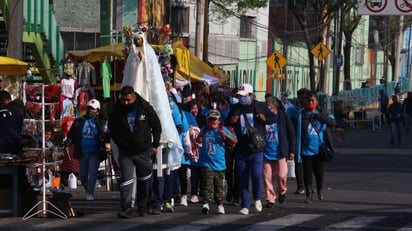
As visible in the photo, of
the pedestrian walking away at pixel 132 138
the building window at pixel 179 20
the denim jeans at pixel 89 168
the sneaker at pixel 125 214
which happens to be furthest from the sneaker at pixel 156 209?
the building window at pixel 179 20

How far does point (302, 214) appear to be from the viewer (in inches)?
615

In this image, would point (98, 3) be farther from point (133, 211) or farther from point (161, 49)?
point (133, 211)

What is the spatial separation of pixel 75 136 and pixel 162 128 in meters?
3.18

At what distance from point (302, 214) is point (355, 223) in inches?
53.1

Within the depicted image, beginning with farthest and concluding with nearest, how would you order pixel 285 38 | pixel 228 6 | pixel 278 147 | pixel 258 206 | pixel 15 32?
1. pixel 285 38
2. pixel 228 6
3. pixel 15 32
4. pixel 278 147
5. pixel 258 206

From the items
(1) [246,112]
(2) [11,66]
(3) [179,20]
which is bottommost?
(1) [246,112]

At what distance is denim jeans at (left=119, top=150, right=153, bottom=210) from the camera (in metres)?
14.6

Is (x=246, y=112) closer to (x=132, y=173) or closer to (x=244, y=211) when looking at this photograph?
(x=244, y=211)

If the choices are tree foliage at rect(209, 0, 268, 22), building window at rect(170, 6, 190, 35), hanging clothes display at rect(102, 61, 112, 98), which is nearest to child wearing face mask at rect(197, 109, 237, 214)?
hanging clothes display at rect(102, 61, 112, 98)

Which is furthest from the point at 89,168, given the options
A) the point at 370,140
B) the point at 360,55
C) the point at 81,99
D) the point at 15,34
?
the point at 360,55

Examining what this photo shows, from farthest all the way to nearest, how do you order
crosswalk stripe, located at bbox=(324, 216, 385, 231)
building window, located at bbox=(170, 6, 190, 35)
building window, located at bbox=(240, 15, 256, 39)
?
building window, located at bbox=(240, 15, 256, 39), building window, located at bbox=(170, 6, 190, 35), crosswalk stripe, located at bbox=(324, 216, 385, 231)

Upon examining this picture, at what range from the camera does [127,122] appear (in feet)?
48.1

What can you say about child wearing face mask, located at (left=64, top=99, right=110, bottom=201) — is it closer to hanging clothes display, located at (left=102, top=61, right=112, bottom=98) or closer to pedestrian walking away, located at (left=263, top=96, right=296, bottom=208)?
pedestrian walking away, located at (left=263, top=96, right=296, bottom=208)

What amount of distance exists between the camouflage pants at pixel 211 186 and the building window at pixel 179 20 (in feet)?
107
